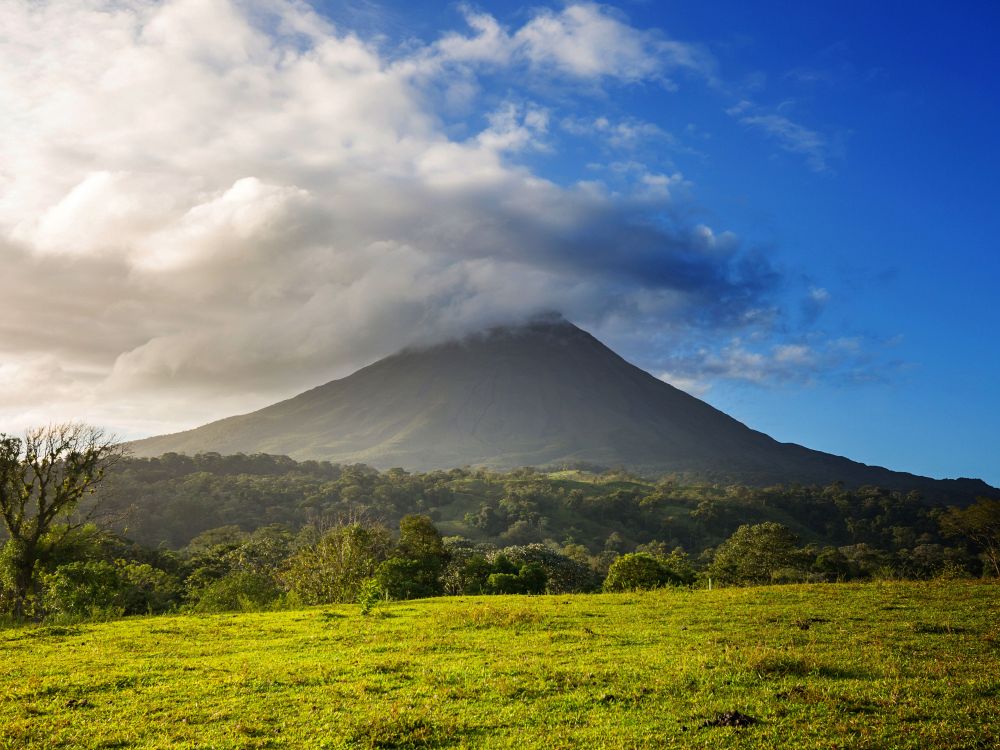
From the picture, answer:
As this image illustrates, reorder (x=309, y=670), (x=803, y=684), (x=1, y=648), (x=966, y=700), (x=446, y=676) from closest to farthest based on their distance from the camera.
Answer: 1. (x=966, y=700)
2. (x=803, y=684)
3. (x=446, y=676)
4. (x=309, y=670)
5. (x=1, y=648)

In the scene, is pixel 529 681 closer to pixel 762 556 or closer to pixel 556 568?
pixel 556 568

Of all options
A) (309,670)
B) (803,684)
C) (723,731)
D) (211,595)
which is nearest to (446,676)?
(309,670)

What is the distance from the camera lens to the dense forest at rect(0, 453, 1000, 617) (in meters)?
33.9

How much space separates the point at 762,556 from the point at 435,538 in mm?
34686

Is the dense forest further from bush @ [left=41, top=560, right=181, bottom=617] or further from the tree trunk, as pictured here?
the tree trunk

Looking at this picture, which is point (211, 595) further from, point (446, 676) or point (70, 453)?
point (446, 676)

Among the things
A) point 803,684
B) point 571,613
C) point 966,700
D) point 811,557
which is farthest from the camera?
point 811,557

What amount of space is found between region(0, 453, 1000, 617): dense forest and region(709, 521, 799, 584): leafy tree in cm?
18

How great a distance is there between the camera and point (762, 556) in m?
61.4

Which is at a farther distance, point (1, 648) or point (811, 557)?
point (811, 557)

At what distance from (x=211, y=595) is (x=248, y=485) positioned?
101m

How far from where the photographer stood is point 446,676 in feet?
40.4

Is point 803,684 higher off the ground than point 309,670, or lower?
higher

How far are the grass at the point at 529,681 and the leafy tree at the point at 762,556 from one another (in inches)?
1495
